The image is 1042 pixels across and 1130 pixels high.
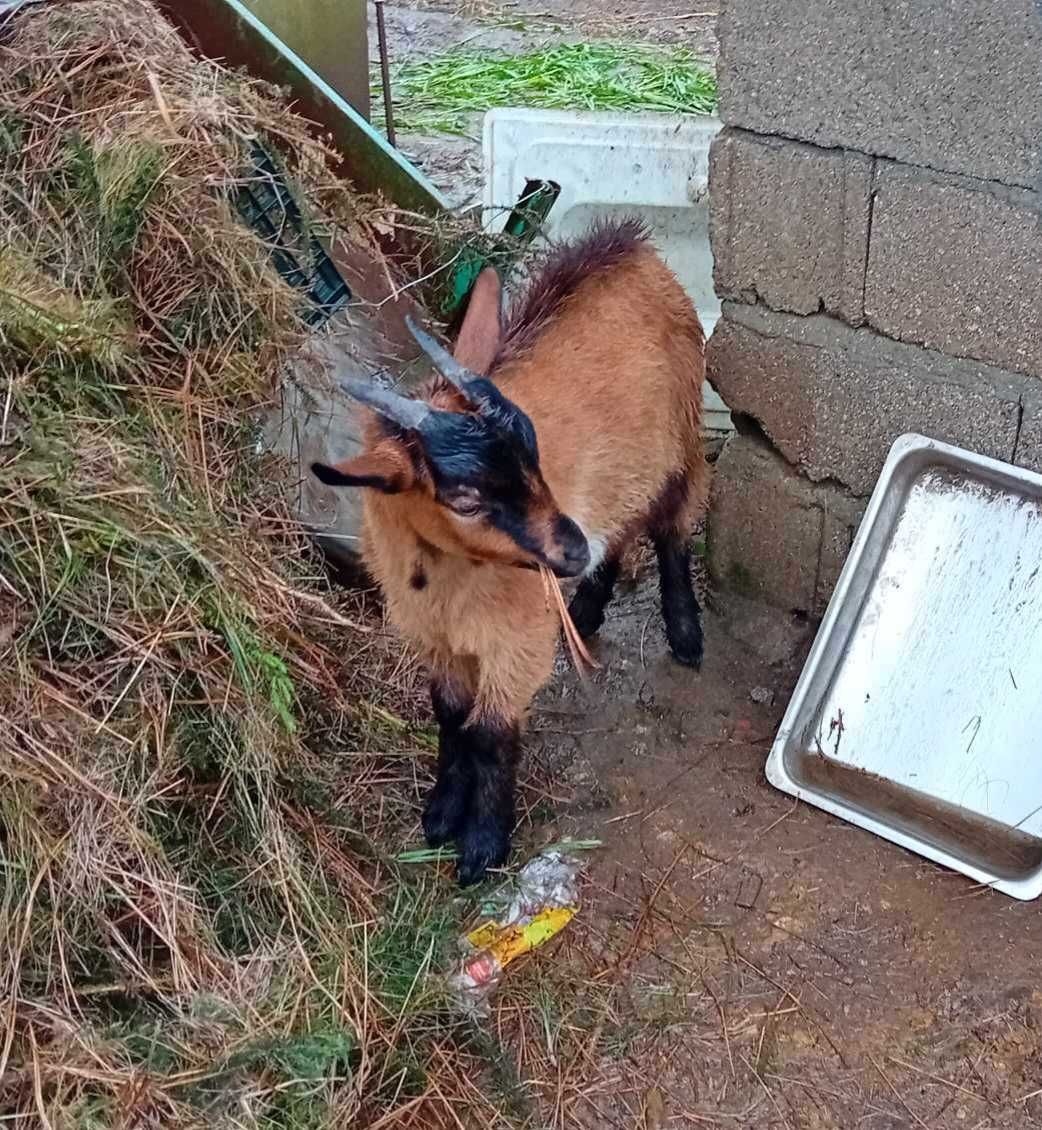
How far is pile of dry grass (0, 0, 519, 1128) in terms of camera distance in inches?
101

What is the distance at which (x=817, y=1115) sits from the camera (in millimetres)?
2676

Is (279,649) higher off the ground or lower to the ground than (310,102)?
lower

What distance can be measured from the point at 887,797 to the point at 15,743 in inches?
77.1

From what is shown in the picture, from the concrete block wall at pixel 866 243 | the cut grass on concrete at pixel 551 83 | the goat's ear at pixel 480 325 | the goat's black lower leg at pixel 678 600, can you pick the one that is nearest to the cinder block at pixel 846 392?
the concrete block wall at pixel 866 243

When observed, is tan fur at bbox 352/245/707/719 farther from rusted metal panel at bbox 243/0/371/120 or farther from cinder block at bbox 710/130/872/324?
rusted metal panel at bbox 243/0/371/120

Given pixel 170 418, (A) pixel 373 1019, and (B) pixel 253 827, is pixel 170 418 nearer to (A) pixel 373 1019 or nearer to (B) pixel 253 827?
(B) pixel 253 827

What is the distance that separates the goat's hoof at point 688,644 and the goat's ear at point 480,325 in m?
1.09

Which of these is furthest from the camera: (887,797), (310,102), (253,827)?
(310,102)

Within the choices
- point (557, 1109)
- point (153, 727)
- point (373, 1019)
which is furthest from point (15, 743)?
point (557, 1109)

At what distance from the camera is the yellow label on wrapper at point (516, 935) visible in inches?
118

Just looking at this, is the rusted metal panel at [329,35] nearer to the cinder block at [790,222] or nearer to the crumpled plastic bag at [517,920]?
the cinder block at [790,222]

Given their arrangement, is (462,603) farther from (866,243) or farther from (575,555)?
(866,243)

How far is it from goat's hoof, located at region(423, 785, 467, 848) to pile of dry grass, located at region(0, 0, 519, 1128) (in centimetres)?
7

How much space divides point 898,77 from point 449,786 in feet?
6.17
